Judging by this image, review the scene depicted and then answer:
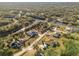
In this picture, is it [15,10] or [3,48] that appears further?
[15,10]

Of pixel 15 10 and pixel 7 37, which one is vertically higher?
pixel 15 10

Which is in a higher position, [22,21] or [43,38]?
[22,21]

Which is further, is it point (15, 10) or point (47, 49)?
point (15, 10)

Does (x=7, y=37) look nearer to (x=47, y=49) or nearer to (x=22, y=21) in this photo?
(x=22, y=21)

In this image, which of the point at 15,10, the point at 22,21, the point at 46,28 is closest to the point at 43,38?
the point at 46,28

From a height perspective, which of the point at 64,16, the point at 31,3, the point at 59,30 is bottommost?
the point at 59,30

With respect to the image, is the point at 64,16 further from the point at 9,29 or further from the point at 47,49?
the point at 9,29

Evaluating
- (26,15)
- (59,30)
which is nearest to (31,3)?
(26,15)

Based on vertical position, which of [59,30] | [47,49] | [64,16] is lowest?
[47,49]
